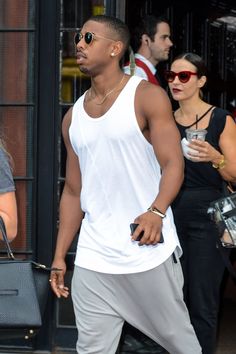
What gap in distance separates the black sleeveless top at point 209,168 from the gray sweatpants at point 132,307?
1.05 m

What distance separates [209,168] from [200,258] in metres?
0.48

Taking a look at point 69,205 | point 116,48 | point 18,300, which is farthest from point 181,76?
point 18,300

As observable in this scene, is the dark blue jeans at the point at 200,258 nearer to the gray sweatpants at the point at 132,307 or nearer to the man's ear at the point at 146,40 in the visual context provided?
the gray sweatpants at the point at 132,307

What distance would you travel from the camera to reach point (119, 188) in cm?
439

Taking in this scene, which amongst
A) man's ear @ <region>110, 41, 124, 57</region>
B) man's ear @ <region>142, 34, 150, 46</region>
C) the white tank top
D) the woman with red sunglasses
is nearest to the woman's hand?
the woman with red sunglasses

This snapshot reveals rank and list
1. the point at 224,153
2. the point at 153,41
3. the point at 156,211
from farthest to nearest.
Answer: the point at 153,41 → the point at 224,153 → the point at 156,211

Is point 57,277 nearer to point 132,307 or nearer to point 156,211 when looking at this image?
point 132,307

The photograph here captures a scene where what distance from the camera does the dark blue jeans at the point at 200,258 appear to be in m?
5.40

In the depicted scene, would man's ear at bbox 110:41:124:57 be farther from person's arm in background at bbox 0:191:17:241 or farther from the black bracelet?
person's arm in background at bbox 0:191:17:241

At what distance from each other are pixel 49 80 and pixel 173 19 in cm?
267

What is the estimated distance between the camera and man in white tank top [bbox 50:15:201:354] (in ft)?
14.3

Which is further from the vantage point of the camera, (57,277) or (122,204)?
(57,277)

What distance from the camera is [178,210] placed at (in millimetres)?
5469

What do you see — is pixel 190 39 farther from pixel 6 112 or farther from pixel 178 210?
pixel 178 210
